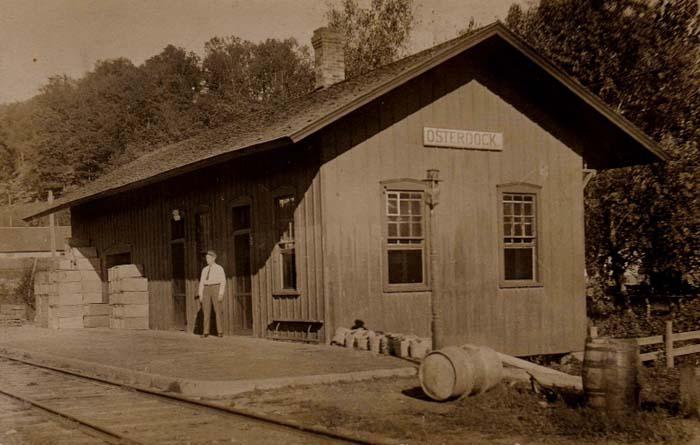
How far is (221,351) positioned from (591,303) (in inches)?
581

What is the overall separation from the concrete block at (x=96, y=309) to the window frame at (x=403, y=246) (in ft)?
36.0

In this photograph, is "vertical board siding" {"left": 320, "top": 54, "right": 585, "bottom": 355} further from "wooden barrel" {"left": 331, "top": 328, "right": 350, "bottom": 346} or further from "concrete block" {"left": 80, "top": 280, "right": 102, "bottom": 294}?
"concrete block" {"left": 80, "top": 280, "right": 102, "bottom": 294}

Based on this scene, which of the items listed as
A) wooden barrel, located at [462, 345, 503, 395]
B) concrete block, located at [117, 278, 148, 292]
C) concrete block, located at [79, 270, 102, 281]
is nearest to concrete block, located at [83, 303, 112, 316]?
concrete block, located at [79, 270, 102, 281]

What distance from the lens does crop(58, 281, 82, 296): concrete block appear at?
22.6 metres

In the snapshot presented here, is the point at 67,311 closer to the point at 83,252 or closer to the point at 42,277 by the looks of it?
the point at 42,277

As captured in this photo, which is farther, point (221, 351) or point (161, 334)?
point (161, 334)

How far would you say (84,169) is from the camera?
6178 centimetres

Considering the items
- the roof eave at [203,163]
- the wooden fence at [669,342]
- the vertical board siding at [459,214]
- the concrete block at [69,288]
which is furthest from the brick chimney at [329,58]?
the concrete block at [69,288]

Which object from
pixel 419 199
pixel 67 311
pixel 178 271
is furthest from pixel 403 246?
pixel 67 311

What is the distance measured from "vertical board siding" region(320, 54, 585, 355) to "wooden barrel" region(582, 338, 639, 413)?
6246 millimetres

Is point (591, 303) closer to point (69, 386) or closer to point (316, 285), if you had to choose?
point (316, 285)

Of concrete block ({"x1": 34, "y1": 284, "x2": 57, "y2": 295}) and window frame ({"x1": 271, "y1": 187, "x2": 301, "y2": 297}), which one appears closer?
window frame ({"x1": 271, "y1": 187, "x2": 301, "y2": 297})

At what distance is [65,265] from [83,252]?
1.07 metres

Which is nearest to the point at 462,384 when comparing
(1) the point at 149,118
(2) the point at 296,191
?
(2) the point at 296,191
